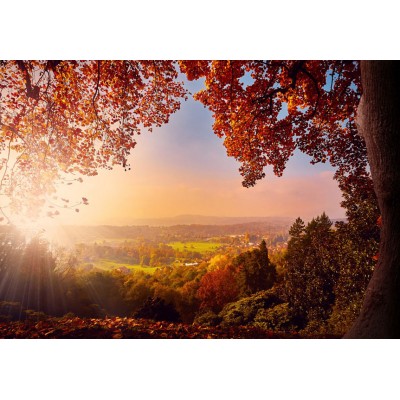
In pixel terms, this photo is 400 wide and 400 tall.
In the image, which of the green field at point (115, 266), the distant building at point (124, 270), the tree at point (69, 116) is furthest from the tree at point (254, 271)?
the tree at point (69, 116)

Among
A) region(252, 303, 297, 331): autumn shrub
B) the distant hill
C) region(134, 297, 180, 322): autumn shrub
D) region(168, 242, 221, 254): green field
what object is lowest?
region(252, 303, 297, 331): autumn shrub

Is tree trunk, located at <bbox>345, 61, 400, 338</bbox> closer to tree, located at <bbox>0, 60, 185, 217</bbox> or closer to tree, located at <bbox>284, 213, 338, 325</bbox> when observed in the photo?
tree, located at <bbox>284, 213, 338, 325</bbox>

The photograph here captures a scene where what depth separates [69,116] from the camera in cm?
382

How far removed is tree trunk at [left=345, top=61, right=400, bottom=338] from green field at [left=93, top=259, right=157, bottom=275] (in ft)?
7.92

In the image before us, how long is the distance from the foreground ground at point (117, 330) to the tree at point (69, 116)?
1.36 metres

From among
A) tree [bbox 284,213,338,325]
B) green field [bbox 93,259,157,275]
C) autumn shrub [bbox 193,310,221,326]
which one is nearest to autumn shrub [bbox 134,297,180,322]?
autumn shrub [bbox 193,310,221,326]

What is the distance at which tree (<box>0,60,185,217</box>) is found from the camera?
11.8 ft

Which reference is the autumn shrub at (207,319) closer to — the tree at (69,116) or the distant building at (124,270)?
the distant building at (124,270)

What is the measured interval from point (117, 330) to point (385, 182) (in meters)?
3.15

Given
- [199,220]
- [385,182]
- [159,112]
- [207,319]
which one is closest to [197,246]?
[199,220]

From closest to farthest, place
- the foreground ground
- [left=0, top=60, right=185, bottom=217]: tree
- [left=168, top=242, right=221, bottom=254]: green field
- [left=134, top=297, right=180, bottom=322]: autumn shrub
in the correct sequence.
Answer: the foreground ground < [left=0, top=60, right=185, bottom=217]: tree < [left=134, top=297, right=180, bottom=322]: autumn shrub < [left=168, top=242, right=221, bottom=254]: green field
